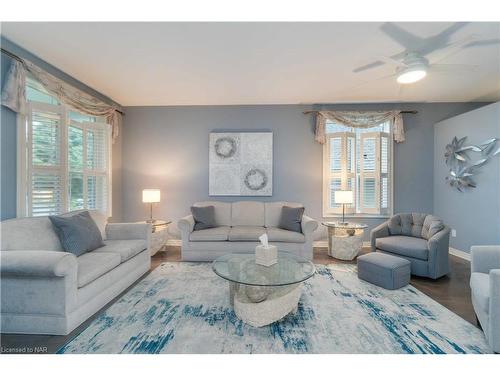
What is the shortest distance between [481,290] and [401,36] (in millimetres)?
2473

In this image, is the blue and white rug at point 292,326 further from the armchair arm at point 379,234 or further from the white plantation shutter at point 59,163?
the white plantation shutter at point 59,163

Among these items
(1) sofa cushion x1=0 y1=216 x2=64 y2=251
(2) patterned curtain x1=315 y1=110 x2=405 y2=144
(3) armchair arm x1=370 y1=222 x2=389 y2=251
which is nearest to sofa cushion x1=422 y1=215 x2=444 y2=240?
(3) armchair arm x1=370 y1=222 x2=389 y2=251

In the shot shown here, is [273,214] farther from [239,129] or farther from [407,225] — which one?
[407,225]

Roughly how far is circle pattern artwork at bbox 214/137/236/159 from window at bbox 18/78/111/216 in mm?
1994

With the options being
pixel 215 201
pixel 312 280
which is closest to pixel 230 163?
pixel 215 201

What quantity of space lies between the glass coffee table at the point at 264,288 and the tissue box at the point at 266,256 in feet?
0.14

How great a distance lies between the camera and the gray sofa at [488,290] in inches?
62.2

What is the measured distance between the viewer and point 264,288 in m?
2.03

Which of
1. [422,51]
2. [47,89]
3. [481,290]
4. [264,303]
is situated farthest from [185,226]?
[422,51]

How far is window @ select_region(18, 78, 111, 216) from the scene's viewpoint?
263 centimetres

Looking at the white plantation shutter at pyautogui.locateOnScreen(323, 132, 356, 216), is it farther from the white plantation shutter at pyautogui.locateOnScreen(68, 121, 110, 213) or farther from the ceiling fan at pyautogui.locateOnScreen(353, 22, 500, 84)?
the white plantation shutter at pyautogui.locateOnScreen(68, 121, 110, 213)

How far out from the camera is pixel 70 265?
1.80 m

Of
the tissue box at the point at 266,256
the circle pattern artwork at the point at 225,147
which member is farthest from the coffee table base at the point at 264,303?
the circle pattern artwork at the point at 225,147

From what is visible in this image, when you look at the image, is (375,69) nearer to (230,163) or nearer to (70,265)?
(230,163)
